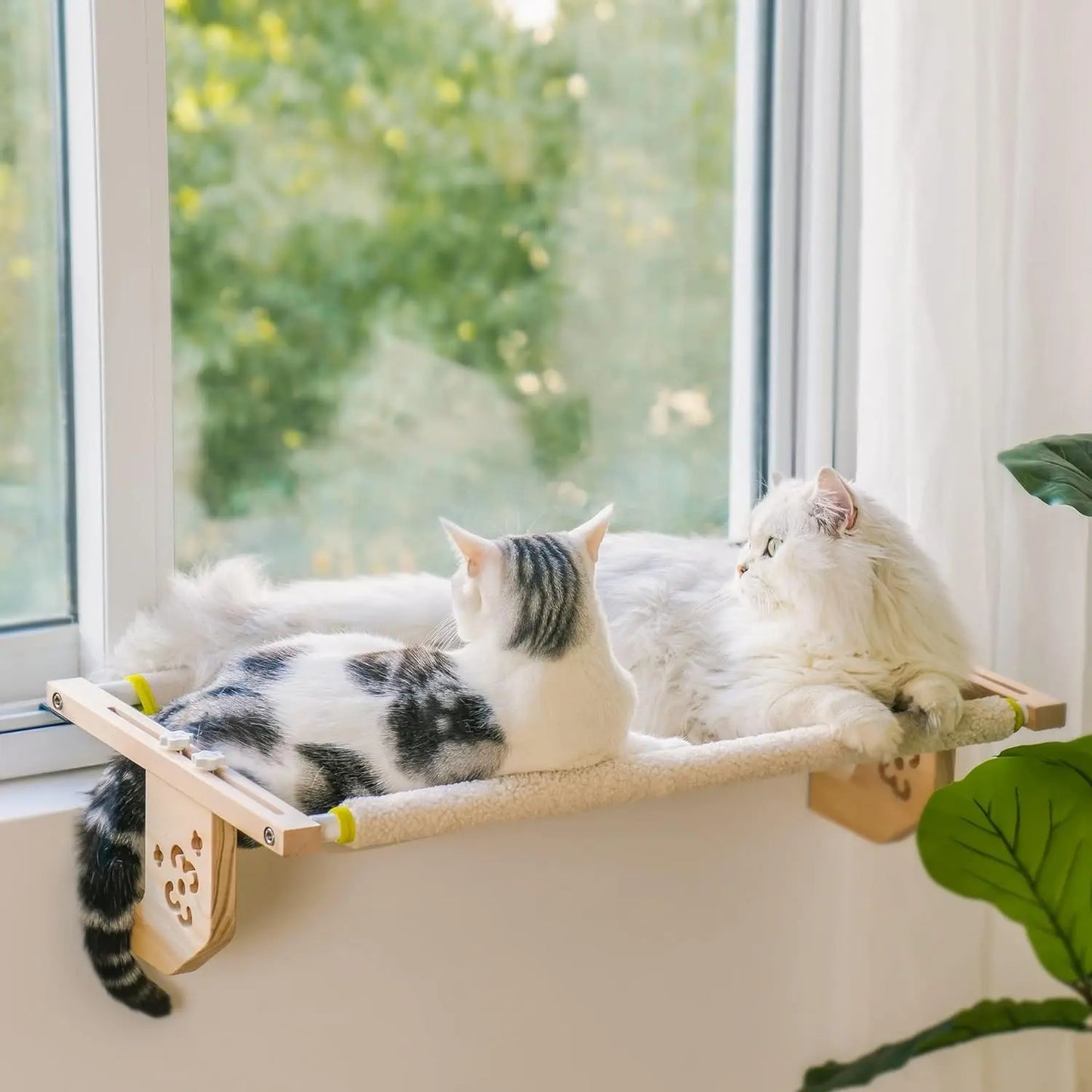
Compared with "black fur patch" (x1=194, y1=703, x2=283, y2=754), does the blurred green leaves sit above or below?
above

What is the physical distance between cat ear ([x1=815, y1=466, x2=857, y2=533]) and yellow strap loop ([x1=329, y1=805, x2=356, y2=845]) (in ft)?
2.06

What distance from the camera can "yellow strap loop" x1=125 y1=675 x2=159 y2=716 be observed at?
49.2 inches

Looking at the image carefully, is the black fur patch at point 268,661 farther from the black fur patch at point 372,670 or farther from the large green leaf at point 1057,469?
the large green leaf at point 1057,469

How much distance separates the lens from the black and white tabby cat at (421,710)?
1.08 metres

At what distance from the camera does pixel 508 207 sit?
1.67m

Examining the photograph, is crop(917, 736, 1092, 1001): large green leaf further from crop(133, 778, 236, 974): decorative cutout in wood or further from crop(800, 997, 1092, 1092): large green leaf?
crop(133, 778, 236, 974): decorative cutout in wood

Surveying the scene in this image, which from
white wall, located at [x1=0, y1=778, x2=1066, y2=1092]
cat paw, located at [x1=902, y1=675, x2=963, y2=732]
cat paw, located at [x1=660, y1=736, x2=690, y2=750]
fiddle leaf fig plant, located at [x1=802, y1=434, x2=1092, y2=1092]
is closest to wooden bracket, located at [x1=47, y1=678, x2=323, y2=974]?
white wall, located at [x1=0, y1=778, x2=1066, y2=1092]

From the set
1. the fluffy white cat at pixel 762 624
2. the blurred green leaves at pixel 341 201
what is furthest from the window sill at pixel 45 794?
the blurred green leaves at pixel 341 201

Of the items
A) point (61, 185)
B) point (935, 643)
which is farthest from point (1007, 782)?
point (61, 185)

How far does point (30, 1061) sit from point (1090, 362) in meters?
1.31

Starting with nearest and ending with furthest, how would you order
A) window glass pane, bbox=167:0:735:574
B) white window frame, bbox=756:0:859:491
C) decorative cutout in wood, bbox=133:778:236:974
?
decorative cutout in wood, bbox=133:778:236:974, window glass pane, bbox=167:0:735:574, white window frame, bbox=756:0:859:491

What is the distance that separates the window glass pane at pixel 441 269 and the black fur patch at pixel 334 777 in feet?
1.64

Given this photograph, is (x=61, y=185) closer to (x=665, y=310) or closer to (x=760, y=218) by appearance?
(x=665, y=310)

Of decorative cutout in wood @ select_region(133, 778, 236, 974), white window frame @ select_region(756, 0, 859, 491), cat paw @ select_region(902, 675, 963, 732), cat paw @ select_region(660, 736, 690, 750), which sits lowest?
decorative cutout in wood @ select_region(133, 778, 236, 974)
